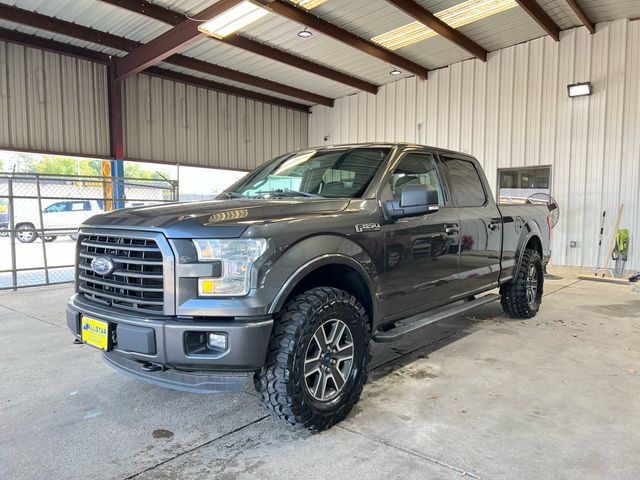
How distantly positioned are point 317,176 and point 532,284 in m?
3.33

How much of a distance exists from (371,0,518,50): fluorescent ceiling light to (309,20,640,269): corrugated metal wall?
189cm

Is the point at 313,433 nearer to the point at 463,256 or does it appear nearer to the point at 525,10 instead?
the point at 463,256

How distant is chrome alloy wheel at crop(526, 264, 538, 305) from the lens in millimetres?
5168

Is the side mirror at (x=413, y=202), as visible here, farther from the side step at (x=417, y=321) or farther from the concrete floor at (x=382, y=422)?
the concrete floor at (x=382, y=422)

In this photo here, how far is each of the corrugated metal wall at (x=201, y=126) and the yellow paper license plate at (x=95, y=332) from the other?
982 cm

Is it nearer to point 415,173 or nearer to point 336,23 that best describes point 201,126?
point 336,23

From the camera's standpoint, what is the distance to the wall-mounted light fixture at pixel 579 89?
921 centimetres

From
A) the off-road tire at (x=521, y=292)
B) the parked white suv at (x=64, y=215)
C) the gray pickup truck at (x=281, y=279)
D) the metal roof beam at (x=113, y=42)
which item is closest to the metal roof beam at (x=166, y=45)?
the metal roof beam at (x=113, y=42)

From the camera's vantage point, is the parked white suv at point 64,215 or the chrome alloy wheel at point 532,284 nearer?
the chrome alloy wheel at point 532,284

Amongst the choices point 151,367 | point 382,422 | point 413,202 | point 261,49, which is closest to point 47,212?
point 261,49

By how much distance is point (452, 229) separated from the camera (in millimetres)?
3707

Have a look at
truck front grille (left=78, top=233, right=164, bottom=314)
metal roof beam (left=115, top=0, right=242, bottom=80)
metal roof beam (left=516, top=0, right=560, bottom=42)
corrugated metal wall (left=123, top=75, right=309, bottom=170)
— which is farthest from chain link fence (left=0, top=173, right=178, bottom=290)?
metal roof beam (left=516, top=0, right=560, bottom=42)

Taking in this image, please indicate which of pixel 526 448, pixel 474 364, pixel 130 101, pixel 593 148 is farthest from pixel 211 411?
pixel 130 101

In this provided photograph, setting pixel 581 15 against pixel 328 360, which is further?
pixel 581 15
